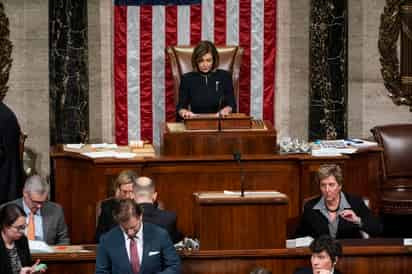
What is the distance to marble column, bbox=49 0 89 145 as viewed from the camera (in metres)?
12.5

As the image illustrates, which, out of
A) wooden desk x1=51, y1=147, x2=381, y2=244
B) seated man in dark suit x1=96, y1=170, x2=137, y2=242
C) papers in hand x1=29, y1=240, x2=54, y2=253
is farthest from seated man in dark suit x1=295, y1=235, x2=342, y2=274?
wooden desk x1=51, y1=147, x2=381, y2=244

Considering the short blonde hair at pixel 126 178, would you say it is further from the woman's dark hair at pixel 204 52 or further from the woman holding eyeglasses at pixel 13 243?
the woman's dark hair at pixel 204 52

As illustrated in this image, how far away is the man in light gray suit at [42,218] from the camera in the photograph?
8.99 meters

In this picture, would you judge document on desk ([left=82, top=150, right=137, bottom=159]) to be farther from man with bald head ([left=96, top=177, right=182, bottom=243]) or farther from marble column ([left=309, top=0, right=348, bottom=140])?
marble column ([left=309, top=0, right=348, bottom=140])

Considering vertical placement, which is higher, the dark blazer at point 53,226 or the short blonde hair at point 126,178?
the short blonde hair at point 126,178

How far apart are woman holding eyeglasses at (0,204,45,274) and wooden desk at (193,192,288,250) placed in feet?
4.20

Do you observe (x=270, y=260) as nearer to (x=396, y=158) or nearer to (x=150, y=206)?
(x=150, y=206)

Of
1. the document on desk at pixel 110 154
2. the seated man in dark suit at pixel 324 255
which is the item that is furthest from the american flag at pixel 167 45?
the seated man in dark suit at pixel 324 255

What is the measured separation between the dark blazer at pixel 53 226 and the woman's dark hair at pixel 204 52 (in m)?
2.91

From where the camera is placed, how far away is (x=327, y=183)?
9055 millimetres

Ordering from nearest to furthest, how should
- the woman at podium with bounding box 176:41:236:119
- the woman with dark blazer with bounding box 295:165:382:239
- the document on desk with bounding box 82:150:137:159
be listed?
the woman with dark blazer with bounding box 295:165:382:239 < the document on desk with bounding box 82:150:137:159 < the woman at podium with bounding box 176:41:236:119

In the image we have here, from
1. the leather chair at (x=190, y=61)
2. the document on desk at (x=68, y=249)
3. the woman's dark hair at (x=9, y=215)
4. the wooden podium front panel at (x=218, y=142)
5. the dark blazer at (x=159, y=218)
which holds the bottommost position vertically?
the document on desk at (x=68, y=249)

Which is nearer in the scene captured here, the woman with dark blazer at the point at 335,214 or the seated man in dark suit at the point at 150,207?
the seated man in dark suit at the point at 150,207

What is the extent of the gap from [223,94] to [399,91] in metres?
2.31
